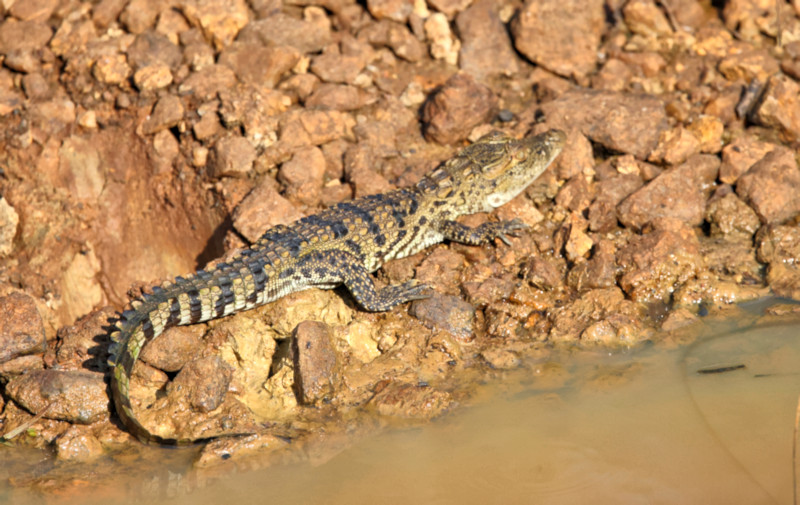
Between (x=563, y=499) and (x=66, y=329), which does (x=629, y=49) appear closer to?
(x=563, y=499)

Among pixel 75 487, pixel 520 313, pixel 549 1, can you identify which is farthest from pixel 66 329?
pixel 549 1

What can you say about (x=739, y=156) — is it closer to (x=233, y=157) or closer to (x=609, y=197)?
(x=609, y=197)

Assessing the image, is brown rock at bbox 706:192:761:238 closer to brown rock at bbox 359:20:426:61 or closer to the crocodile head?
the crocodile head

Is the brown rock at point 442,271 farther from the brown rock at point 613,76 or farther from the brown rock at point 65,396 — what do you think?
the brown rock at point 613,76

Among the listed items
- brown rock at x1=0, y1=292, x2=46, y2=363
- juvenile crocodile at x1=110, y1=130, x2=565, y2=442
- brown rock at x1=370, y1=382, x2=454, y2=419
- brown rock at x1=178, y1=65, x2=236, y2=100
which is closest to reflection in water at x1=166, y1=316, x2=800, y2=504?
brown rock at x1=370, y1=382, x2=454, y2=419

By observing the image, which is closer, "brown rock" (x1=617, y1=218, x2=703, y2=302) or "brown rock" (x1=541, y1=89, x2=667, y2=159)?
"brown rock" (x1=617, y1=218, x2=703, y2=302)

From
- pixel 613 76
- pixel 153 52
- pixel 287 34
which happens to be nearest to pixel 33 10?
pixel 153 52
